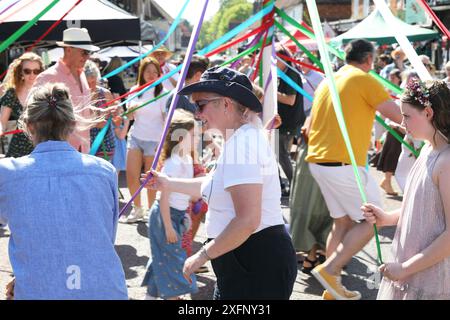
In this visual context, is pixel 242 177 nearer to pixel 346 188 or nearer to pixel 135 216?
pixel 346 188

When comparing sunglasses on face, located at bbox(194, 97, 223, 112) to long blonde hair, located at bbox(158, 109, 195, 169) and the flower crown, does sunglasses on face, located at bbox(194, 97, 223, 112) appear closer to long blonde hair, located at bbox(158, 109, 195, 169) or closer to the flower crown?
the flower crown

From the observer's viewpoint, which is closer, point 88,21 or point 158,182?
point 158,182

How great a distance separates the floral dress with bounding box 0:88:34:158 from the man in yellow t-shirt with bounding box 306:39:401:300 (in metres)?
2.29

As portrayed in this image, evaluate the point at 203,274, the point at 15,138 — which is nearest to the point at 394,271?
the point at 203,274

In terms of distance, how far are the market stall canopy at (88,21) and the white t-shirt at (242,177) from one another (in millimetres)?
6026

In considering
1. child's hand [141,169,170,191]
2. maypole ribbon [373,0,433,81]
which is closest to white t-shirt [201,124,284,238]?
child's hand [141,169,170,191]

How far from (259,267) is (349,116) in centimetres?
192

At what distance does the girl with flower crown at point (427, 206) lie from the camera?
8.28 ft

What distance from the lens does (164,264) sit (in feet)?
13.9

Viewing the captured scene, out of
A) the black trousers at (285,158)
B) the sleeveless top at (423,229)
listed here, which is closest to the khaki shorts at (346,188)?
the sleeveless top at (423,229)

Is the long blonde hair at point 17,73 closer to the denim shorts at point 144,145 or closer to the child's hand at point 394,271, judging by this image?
the denim shorts at point 144,145

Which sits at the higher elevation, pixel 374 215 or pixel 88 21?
pixel 88 21

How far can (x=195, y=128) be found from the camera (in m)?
4.30
